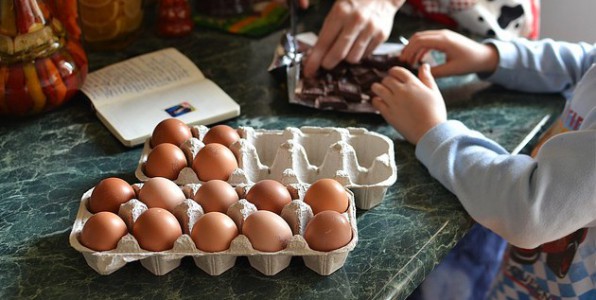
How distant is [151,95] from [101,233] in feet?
1.70

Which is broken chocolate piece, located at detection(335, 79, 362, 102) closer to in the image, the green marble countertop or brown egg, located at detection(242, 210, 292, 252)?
the green marble countertop

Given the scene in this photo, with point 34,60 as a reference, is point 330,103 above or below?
below

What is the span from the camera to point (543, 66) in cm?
142

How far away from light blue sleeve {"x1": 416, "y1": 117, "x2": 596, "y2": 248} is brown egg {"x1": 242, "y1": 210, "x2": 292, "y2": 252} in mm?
335

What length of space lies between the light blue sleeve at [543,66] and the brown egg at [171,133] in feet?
2.23

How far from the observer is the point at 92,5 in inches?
57.3

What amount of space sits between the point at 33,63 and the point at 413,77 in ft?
2.28

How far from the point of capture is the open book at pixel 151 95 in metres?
1.28

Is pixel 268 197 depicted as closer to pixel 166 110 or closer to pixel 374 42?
pixel 166 110

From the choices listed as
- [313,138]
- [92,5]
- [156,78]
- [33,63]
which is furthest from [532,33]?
[33,63]

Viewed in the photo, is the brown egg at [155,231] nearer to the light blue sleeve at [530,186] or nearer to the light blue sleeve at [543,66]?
the light blue sleeve at [530,186]

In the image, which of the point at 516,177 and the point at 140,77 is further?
the point at 140,77

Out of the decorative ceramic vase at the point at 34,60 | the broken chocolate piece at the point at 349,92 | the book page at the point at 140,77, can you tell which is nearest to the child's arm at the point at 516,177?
the broken chocolate piece at the point at 349,92

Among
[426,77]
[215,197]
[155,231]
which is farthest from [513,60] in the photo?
[155,231]
